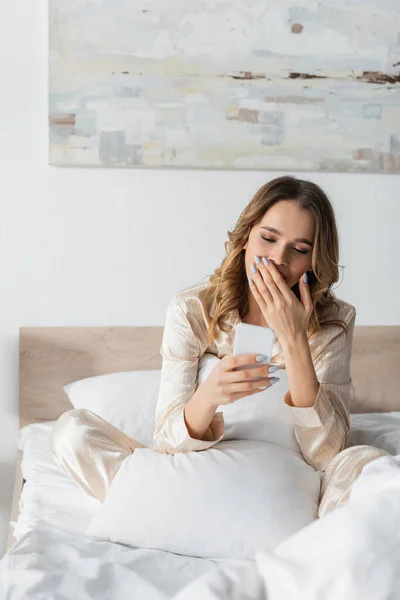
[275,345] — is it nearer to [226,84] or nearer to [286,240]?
[286,240]

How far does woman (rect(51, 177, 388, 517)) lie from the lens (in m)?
1.54

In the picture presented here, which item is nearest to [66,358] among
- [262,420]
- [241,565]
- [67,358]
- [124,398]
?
[67,358]

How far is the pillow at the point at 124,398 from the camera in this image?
6.61 feet

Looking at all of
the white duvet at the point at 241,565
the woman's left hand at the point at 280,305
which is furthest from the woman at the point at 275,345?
the white duvet at the point at 241,565

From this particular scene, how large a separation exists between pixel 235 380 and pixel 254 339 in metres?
0.08

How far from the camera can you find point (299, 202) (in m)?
1.64

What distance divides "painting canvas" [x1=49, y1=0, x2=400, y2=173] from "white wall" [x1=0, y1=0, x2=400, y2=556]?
2.3 inches

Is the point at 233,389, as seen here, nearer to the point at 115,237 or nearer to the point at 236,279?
the point at 236,279

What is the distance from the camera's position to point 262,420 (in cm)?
165

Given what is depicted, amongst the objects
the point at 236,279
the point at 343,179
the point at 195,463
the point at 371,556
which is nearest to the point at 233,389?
the point at 195,463

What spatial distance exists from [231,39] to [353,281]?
835 millimetres

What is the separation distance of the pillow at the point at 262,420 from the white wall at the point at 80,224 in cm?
80

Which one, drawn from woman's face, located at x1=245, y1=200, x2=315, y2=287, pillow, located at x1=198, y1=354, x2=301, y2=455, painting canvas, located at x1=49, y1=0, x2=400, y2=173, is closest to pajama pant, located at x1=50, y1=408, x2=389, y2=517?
pillow, located at x1=198, y1=354, x2=301, y2=455

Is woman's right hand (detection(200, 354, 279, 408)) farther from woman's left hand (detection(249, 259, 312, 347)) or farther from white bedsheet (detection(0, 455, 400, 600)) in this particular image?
white bedsheet (detection(0, 455, 400, 600))
